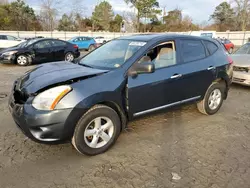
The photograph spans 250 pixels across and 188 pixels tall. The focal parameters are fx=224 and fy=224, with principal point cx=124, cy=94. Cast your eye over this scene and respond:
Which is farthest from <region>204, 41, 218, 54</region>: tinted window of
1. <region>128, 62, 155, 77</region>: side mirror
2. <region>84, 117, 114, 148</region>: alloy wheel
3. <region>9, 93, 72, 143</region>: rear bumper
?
<region>9, 93, 72, 143</region>: rear bumper

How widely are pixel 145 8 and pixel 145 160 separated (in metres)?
50.5

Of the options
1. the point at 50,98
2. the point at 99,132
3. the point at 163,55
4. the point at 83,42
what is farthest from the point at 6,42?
the point at 99,132

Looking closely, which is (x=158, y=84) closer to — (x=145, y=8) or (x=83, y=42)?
(x=83, y=42)

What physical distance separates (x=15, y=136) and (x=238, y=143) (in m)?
3.54

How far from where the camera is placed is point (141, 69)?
3.18 m

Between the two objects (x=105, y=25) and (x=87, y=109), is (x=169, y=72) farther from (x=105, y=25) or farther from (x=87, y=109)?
(x=105, y=25)

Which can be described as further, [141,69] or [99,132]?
[141,69]

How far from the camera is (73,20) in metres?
49.6

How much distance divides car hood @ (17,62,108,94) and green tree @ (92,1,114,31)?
49.8 meters

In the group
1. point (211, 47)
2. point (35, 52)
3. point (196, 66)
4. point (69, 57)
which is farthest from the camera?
point (69, 57)

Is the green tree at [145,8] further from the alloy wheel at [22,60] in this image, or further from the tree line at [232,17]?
the alloy wheel at [22,60]

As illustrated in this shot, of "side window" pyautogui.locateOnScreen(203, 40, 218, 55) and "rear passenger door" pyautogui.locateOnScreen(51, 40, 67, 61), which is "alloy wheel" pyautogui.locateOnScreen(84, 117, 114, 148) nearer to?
"side window" pyautogui.locateOnScreen(203, 40, 218, 55)

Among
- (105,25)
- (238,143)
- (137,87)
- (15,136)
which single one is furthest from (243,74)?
(105,25)

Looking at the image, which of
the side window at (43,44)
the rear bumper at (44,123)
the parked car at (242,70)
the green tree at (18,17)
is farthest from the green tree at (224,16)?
the rear bumper at (44,123)
